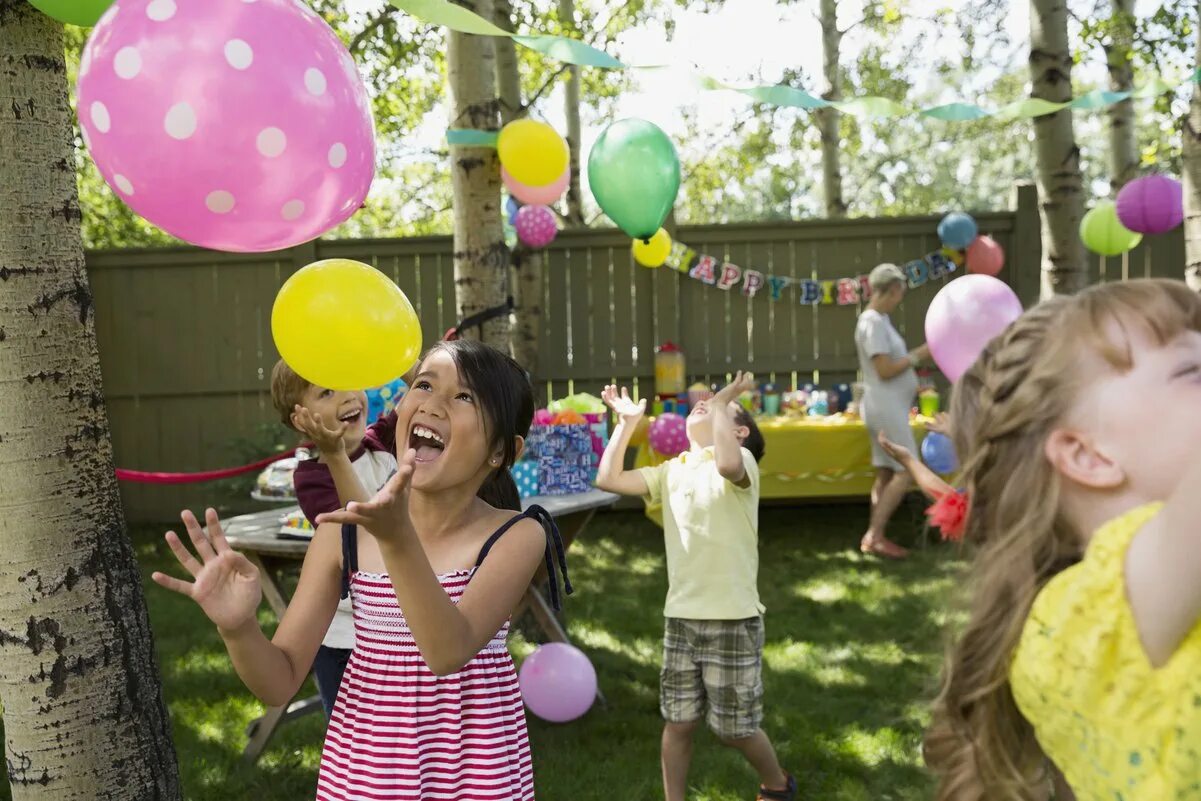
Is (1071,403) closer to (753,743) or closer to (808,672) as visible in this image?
(753,743)

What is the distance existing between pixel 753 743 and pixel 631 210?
1.94 m

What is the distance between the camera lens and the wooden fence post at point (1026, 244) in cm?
727

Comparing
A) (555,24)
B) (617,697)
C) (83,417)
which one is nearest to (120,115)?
(83,417)

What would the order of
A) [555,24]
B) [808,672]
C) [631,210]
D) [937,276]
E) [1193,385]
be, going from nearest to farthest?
[1193,385] → [631,210] → [808,672] → [937,276] → [555,24]

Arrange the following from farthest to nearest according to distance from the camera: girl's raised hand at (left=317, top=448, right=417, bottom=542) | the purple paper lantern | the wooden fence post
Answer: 1. the wooden fence post
2. the purple paper lantern
3. girl's raised hand at (left=317, top=448, right=417, bottom=542)

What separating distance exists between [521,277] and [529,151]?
105 inches

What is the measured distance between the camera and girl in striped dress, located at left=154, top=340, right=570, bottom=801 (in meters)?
1.67

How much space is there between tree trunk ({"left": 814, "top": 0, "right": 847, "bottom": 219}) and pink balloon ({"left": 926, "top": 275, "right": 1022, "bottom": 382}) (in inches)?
380

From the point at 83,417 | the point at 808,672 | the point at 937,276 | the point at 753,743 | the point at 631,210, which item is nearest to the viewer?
the point at 83,417

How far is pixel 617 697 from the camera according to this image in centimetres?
404

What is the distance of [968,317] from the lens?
93.3 inches

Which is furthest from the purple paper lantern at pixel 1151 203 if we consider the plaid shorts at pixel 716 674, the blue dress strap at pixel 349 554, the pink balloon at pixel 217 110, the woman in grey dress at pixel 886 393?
the blue dress strap at pixel 349 554

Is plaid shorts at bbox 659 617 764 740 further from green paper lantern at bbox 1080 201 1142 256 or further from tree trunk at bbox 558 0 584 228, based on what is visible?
tree trunk at bbox 558 0 584 228

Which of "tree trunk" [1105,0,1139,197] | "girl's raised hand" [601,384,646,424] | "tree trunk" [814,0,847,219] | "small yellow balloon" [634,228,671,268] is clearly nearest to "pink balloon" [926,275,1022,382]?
"girl's raised hand" [601,384,646,424]
